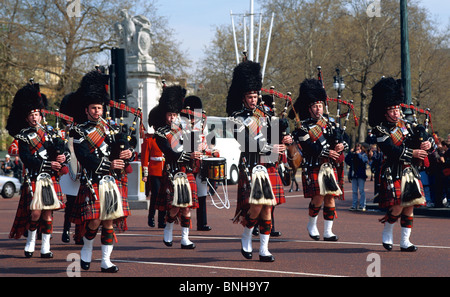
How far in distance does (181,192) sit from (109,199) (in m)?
1.96

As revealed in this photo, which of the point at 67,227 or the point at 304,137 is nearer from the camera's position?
the point at 304,137

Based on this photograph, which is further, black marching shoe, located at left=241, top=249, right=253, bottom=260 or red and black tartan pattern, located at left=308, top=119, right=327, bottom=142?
red and black tartan pattern, located at left=308, top=119, right=327, bottom=142

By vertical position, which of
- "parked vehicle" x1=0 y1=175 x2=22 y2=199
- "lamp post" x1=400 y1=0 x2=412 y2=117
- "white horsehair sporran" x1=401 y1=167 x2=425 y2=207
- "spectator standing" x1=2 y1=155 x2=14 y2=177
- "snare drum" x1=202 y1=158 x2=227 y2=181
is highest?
"lamp post" x1=400 y1=0 x2=412 y2=117

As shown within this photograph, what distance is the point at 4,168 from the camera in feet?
104

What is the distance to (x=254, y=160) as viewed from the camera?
344 inches

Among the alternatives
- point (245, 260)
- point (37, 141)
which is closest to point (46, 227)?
point (37, 141)

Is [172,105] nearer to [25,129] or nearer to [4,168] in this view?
[25,129]

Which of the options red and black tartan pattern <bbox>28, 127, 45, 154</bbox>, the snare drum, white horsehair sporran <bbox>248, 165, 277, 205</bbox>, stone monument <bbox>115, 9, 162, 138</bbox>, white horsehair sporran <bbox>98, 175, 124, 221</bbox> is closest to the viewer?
white horsehair sporran <bbox>98, 175, 124, 221</bbox>

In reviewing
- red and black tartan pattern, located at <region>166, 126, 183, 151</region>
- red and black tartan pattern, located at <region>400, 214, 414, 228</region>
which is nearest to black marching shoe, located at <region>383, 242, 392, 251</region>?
red and black tartan pattern, located at <region>400, 214, 414, 228</region>

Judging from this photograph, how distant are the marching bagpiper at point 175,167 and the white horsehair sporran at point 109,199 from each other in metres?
1.75

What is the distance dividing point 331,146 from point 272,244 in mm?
1585

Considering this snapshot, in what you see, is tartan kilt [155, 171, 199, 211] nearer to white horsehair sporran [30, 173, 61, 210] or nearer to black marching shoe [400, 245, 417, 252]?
white horsehair sporran [30, 173, 61, 210]

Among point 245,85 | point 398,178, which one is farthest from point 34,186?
point 398,178

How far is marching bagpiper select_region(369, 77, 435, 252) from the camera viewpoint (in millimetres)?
9008
